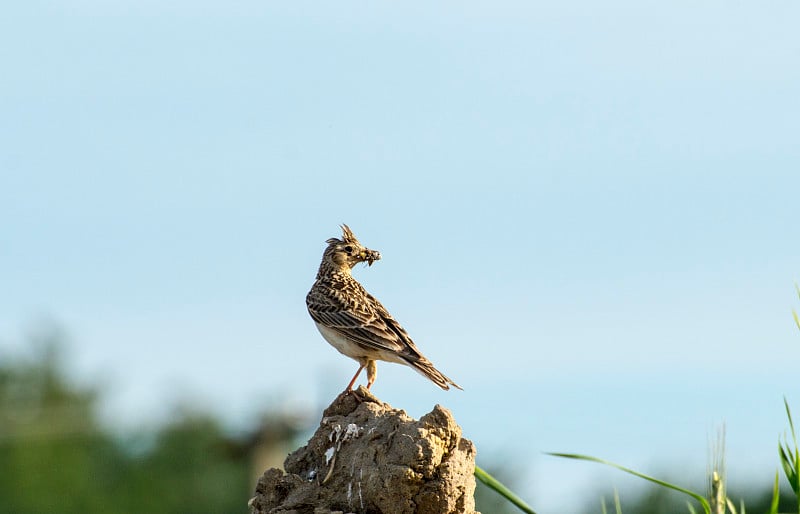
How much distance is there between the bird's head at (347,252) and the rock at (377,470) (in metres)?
3.17

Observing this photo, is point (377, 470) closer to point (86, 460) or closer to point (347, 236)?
point (347, 236)

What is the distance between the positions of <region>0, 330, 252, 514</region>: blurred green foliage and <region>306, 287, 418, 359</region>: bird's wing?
86.4ft

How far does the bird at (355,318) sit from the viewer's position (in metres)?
9.54

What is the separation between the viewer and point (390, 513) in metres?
6.92

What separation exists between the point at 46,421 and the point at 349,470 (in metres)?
35.7

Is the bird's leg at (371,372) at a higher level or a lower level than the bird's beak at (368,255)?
lower

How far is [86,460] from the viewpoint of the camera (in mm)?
40156

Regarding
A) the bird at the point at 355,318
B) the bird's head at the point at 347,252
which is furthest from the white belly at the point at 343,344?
the bird's head at the point at 347,252

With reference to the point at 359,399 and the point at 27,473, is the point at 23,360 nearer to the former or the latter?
the point at 27,473

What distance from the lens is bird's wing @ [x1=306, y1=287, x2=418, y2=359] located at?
9.64 metres

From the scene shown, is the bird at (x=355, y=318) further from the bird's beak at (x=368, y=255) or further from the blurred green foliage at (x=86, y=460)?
the blurred green foliage at (x=86, y=460)

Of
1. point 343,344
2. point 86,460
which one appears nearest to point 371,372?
point 343,344

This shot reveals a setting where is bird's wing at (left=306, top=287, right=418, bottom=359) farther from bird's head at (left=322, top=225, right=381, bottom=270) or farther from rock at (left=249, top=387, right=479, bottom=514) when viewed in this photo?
rock at (left=249, top=387, right=479, bottom=514)

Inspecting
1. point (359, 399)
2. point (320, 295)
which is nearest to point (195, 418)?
point (320, 295)
